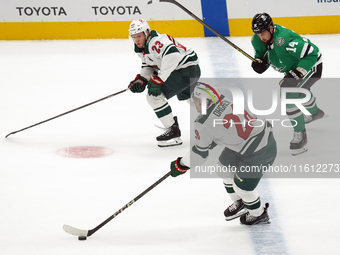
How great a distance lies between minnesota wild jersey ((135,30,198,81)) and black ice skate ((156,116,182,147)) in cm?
48

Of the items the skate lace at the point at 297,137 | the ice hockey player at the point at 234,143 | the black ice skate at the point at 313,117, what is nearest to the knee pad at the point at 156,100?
the skate lace at the point at 297,137

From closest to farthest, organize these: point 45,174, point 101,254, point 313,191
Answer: point 101,254
point 313,191
point 45,174

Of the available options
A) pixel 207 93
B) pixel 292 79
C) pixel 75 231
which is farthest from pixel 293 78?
pixel 75 231

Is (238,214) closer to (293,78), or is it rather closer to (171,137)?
(293,78)

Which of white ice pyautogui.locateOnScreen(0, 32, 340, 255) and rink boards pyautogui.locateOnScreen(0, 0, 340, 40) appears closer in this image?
white ice pyautogui.locateOnScreen(0, 32, 340, 255)

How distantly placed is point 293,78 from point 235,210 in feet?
4.31

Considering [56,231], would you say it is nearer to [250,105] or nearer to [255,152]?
[255,152]

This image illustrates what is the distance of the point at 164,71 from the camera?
14.2 ft

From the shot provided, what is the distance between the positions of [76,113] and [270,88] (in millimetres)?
2075

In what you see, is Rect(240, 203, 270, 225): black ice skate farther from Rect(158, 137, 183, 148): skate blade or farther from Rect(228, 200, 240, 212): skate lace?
Rect(158, 137, 183, 148): skate blade

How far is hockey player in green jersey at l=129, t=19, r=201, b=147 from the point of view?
4.34 metres

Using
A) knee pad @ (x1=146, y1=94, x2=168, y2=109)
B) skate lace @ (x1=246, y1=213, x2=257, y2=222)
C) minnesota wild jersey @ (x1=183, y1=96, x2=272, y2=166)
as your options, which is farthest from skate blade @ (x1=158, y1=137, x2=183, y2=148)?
minnesota wild jersey @ (x1=183, y1=96, x2=272, y2=166)

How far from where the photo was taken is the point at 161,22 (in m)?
7.55

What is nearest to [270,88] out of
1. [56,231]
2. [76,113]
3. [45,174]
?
[76,113]
